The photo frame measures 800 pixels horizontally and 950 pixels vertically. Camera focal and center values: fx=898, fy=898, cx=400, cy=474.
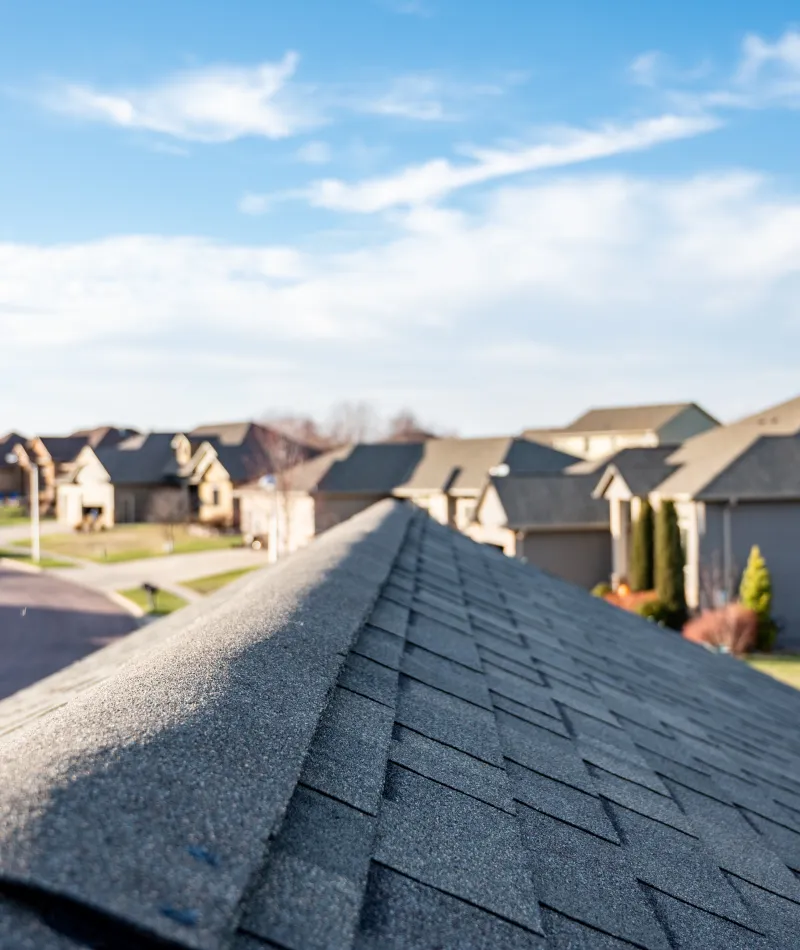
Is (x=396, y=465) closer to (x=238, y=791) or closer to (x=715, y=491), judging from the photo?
(x=715, y=491)

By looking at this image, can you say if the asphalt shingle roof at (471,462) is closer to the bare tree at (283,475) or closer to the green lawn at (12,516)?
the bare tree at (283,475)

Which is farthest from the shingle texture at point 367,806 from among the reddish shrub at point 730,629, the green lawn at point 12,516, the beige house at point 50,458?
the beige house at point 50,458

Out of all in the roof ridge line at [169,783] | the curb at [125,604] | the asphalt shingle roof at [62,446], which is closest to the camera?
the roof ridge line at [169,783]

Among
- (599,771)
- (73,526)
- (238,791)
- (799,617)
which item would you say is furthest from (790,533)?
(73,526)

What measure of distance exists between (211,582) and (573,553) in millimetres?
15084

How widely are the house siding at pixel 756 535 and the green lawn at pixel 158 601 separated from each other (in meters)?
Answer: 17.8

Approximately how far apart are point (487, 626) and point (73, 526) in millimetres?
68086

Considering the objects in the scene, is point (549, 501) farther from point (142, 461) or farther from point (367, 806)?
point (142, 461)

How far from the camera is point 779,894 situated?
115 inches

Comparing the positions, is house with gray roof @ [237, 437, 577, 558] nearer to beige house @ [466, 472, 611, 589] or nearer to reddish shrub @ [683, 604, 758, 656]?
beige house @ [466, 472, 611, 589]

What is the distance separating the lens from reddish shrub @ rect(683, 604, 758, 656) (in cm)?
2741

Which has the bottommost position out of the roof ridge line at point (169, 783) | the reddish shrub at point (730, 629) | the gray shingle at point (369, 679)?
the reddish shrub at point (730, 629)

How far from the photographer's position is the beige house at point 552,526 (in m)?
36.3

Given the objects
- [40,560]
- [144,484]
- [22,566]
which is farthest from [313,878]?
[144,484]
